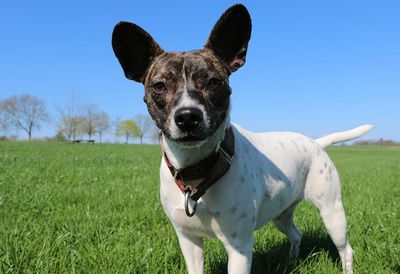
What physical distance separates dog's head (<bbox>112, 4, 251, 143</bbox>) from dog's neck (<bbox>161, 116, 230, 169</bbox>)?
13cm

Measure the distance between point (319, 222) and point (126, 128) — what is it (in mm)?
106494

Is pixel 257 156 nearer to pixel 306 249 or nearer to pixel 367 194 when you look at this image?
pixel 306 249

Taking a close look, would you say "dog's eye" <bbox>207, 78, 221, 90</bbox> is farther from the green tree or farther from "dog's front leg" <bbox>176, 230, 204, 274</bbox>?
the green tree

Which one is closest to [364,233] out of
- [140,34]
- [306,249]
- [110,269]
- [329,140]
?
[306,249]

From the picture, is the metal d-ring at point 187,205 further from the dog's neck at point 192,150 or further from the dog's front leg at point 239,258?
the dog's front leg at point 239,258

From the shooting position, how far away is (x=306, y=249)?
5.64 m

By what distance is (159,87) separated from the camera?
335 cm

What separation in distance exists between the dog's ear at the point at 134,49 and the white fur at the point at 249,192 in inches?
30.4

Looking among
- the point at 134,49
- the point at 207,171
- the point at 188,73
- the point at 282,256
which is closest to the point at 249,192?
the point at 207,171

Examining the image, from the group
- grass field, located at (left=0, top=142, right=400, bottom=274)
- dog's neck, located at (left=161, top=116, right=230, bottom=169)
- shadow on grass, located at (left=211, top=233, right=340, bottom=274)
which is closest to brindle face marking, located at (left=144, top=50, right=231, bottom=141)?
dog's neck, located at (left=161, top=116, right=230, bottom=169)

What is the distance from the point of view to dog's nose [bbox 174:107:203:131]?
2943 mm

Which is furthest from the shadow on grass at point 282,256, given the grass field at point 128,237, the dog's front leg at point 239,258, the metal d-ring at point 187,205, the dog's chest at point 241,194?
the metal d-ring at point 187,205

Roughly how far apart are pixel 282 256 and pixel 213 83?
273 cm

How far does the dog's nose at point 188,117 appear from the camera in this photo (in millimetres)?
2943
